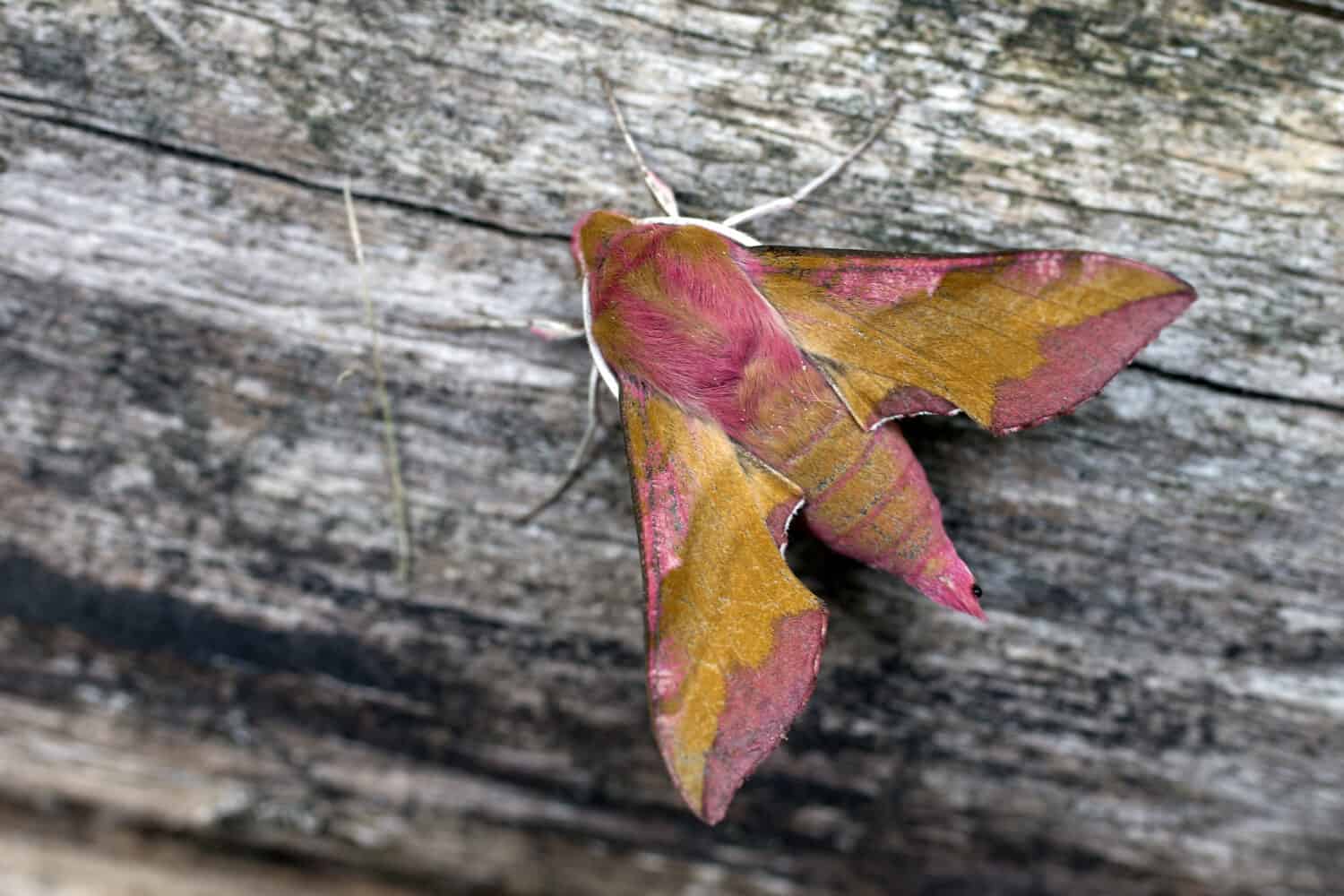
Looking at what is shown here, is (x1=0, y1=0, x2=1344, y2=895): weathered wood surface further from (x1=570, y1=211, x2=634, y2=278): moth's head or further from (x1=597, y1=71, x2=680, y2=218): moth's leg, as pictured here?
(x1=570, y1=211, x2=634, y2=278): moth's head

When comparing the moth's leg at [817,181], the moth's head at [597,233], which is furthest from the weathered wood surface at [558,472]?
the moth's head at [597,233]

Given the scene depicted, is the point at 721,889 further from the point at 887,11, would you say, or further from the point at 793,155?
the point at 887,11

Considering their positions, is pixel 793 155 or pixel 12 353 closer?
pixel 793 155

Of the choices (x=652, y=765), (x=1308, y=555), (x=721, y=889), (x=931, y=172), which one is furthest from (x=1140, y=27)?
(x=721, y=889)

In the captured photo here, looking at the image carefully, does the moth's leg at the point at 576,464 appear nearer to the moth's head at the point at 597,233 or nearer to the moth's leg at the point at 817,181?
the moth's head at the point at 597,233

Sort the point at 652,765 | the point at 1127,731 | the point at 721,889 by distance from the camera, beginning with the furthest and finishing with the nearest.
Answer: the point at 721,889 < the point at 652,765 < the point at 1127,731

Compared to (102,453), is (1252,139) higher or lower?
higher

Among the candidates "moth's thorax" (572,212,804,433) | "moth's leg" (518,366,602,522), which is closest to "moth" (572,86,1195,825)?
"moth's thorax" (572,212,804,433)
